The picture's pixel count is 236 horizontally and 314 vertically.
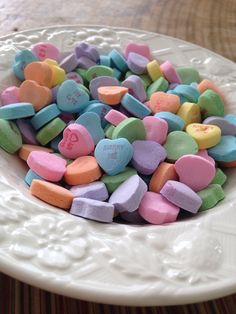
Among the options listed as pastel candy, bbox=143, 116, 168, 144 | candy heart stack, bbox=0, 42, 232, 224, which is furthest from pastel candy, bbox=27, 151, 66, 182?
pastel candy, bbox=143, 116, 168, 144

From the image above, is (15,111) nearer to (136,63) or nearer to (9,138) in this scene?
(9,138)

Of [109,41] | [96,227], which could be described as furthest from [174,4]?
[96,227]

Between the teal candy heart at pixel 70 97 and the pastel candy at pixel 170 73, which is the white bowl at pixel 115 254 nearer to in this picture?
the teal candy heart at pixel 70 97

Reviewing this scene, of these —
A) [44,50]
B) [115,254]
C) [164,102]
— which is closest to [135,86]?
[164,102]

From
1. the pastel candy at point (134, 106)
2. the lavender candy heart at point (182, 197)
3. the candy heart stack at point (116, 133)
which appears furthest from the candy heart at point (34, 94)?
the lavender candy heart at point (182, 197)

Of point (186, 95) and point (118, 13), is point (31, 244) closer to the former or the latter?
point (186, 95)

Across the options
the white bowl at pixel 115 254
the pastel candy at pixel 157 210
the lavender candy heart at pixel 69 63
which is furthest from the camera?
the lavender candy heart at pixel 69 63

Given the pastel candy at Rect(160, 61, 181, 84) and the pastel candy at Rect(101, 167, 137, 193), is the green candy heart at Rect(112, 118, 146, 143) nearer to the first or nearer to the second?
the pastel candy at Rect(101, 167, 137, 193)
